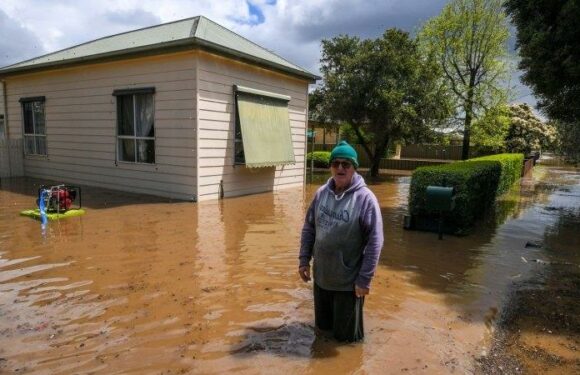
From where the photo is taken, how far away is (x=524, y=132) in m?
30.7

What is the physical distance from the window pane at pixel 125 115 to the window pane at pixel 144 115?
0.27 m

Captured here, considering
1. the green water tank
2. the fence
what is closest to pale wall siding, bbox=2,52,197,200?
the green water tank

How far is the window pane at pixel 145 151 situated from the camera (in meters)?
10.8

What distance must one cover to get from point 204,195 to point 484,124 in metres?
18.5

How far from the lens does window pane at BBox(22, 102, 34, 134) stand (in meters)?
14.2

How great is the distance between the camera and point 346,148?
329 centimetres

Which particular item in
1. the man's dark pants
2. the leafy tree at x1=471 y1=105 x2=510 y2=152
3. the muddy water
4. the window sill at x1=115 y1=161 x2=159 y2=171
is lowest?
the muddy water

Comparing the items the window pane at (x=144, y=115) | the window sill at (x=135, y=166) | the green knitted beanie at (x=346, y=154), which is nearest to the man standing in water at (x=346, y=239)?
the green knitted beanie at (x=346, y=154)

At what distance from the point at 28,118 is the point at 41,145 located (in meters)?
1.17

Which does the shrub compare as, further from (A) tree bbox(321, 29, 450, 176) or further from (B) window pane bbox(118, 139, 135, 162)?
(A) tree bbox(321, 29, 450, 176)

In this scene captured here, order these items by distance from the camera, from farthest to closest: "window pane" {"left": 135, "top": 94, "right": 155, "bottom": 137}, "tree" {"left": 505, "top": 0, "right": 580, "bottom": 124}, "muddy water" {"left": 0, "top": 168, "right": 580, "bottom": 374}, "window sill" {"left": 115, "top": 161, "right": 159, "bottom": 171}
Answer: "window sill" {"left": 115, "top": 161, "right": 159, "bottom": 171} < "window pane" {"left": 135, "top": 94, "right": 155, "bottom": 137} < "tree" {"left": 505, "top": 0, "right": 580, "bottom": 124} < "muddy water" {"left": 0, "top": 168, "right": 580, "bottom": 374}

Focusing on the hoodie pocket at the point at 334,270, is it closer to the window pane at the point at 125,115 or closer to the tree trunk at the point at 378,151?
the window pane at the point at 125,115

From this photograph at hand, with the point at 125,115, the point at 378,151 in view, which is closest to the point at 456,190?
the point at 125,115

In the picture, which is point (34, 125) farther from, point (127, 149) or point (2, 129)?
point (127, 149)
